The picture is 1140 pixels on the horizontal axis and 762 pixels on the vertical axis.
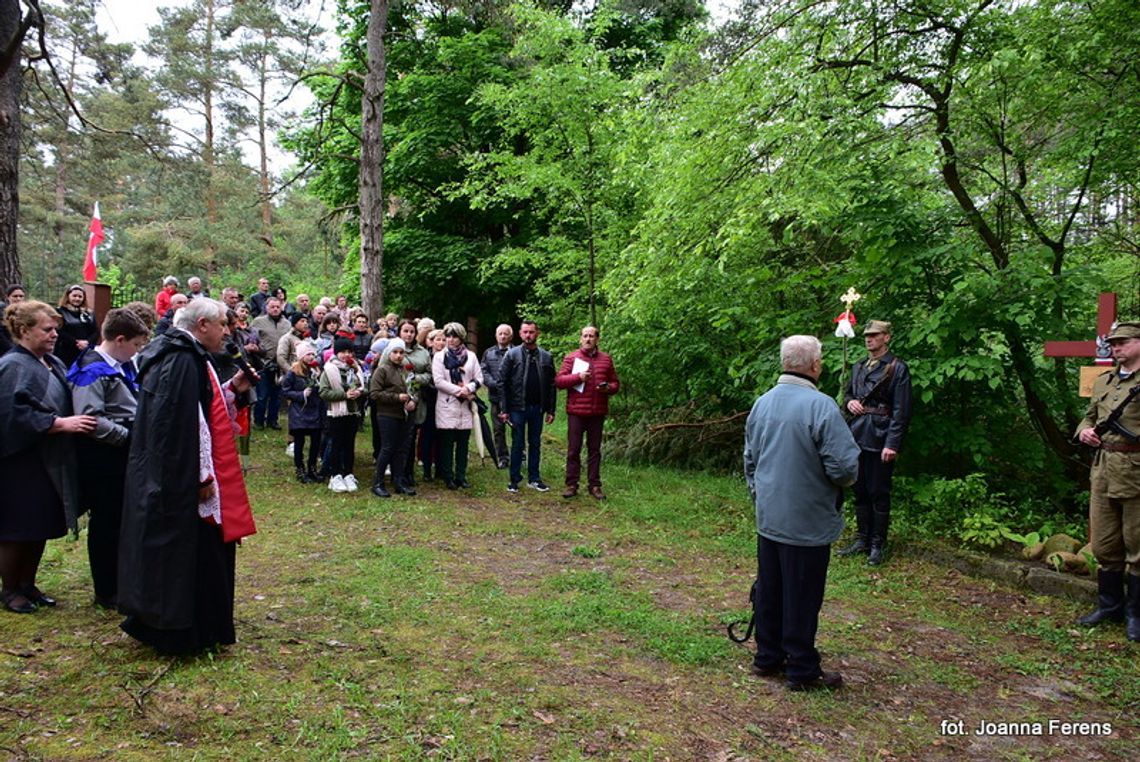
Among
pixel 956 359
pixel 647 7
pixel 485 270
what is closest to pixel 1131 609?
pixel 956 359

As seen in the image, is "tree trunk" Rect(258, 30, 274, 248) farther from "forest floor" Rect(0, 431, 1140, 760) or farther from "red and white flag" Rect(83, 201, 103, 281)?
"forest floor" Rect(0, 431, 1140, 760)

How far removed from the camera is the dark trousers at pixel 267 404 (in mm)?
11469

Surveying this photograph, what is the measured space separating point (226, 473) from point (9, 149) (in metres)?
5.68

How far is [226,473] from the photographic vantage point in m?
4.12

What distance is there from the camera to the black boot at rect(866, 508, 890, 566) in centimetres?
671

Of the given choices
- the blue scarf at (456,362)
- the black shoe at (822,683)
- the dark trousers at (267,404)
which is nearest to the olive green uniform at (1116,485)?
the black shoe at (822,683)

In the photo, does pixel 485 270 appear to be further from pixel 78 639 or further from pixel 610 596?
pixel 78 639

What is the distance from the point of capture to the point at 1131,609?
509cm

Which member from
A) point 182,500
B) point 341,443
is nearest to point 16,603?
point 182,500

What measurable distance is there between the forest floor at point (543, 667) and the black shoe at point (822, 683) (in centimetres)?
8

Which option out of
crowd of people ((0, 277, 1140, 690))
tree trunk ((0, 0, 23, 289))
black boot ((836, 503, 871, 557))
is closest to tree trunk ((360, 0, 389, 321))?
tree trunk ((0, 0, 23, 289))

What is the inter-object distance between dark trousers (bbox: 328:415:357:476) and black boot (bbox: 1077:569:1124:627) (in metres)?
7.22

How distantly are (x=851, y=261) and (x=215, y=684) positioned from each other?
23.5ft

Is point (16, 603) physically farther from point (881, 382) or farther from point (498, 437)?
point (881, 382)
